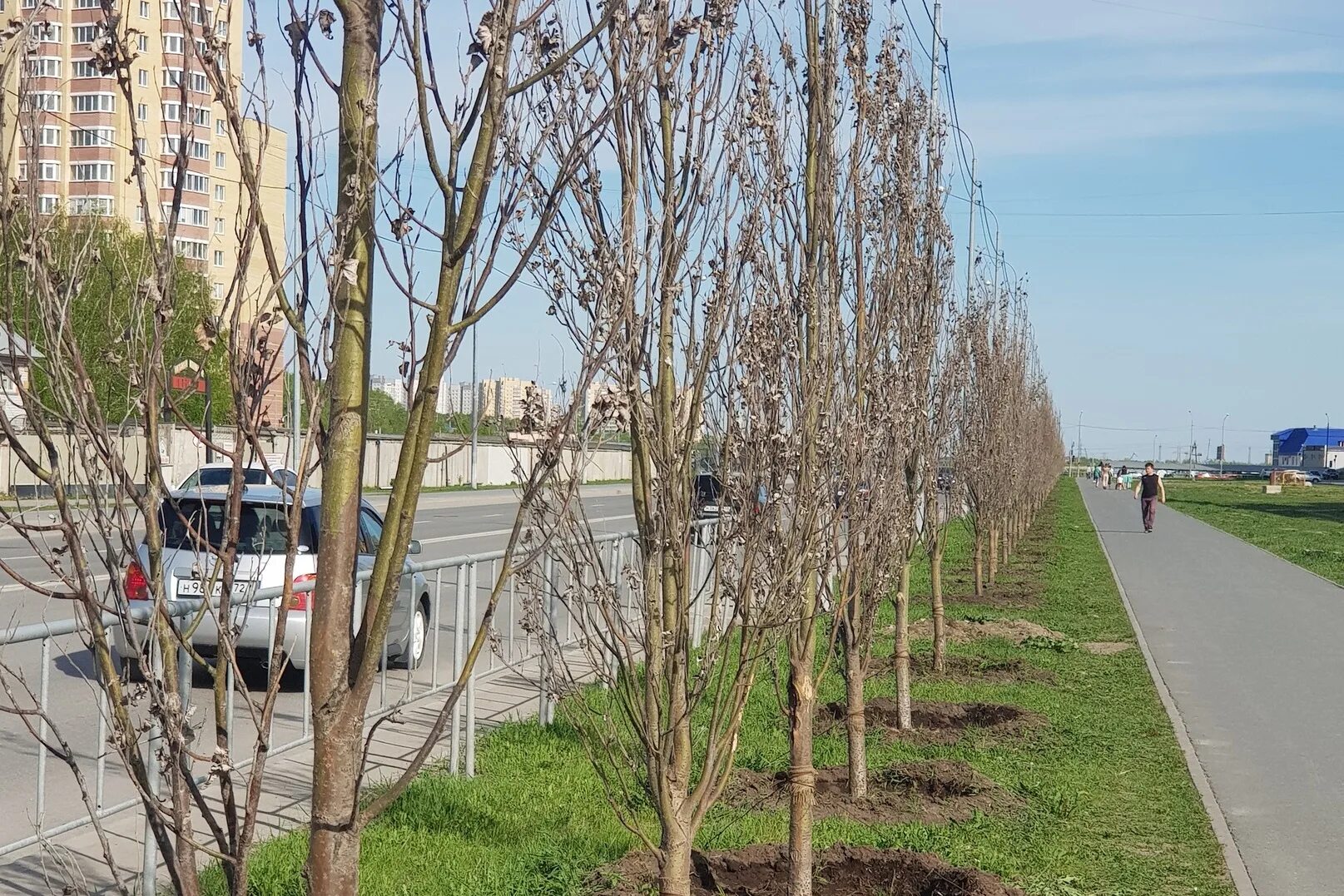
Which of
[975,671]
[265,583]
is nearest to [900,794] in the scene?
[265,583]

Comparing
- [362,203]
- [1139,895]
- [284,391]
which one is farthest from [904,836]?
[362,203]

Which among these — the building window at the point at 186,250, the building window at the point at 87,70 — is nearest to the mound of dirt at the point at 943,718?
the building window at the point at 186,250

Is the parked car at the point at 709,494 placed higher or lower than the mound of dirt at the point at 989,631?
higher

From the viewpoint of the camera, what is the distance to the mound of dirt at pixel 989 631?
14625 mm

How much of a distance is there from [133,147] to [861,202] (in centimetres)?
509

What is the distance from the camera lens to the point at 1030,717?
9.89m

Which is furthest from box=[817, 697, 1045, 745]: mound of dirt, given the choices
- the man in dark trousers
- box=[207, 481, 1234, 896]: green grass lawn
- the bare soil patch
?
A: the man in dark trousers

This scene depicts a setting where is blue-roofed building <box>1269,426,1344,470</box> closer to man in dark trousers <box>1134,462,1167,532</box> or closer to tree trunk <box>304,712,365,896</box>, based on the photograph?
man in dark trousers <box>1134,462,1167,532</box>

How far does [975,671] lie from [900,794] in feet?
16.1

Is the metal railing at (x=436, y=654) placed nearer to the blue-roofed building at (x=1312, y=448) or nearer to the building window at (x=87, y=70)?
the building window at (x=87, y=70)

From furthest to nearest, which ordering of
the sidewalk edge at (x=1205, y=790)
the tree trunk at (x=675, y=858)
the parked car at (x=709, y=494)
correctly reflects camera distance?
1. the sidewalk edge at (x=1205, y=790)
2. the parked car at (x=709, y=494)
3. the tree trunk at (x=675, y=858)

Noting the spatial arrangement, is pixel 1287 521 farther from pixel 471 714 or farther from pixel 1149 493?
pixel 471 714

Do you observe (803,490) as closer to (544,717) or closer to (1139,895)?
(1139,895)

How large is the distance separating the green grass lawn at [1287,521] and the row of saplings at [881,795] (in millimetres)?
14933
